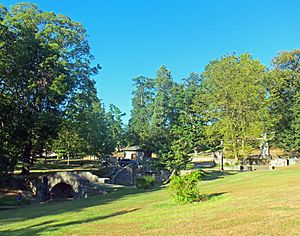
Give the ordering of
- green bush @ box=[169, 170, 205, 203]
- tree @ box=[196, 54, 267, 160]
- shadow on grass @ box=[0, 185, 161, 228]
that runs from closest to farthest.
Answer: green bush @ box=[169, 170, 205, 203]
shadow on grass @ box=[0, 185, 161, 228]
tree @ box=[196, 54, 267, 160]

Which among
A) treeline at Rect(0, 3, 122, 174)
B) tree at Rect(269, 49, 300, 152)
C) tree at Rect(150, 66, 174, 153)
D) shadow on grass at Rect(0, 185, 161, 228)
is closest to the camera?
shadow on grass at Rect(0, 185, 161, 228)

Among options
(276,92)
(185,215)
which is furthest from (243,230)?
(276,92)

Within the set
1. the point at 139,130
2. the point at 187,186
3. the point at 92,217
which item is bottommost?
the point at 92,217

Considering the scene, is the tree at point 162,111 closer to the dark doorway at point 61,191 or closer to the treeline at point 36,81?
the treeline at point 36,81

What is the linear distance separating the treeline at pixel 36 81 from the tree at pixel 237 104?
16.6m

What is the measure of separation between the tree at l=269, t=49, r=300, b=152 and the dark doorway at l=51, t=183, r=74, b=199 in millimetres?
30546

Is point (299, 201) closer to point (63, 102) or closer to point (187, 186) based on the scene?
point (187, 186)

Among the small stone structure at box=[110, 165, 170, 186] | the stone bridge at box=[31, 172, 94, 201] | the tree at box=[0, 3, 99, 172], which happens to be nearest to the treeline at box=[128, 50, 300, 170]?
the small stone structure at box=[110, 165, 170, 186]

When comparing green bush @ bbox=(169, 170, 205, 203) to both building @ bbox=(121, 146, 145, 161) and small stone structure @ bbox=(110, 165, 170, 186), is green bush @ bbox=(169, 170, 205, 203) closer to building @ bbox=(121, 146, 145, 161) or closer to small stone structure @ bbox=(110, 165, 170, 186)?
small stone structure @ bbox=(110, 165, 170, 186)

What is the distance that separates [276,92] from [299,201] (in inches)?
1761

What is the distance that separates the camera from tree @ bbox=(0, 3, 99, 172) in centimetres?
2998

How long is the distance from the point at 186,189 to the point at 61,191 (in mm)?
21973

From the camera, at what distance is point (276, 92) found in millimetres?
52406

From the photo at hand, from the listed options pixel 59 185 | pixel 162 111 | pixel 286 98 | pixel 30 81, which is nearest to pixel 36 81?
pixel 30 81
